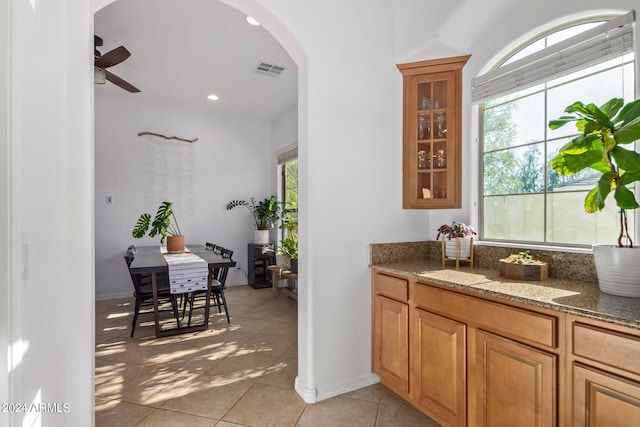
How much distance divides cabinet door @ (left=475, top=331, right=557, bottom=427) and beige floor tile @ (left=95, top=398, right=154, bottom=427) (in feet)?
6.55

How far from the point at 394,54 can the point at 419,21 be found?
28 cm

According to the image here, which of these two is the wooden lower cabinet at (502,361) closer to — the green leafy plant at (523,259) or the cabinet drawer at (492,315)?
the cabinet drawer at (492,315)

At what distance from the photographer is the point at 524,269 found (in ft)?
5.94

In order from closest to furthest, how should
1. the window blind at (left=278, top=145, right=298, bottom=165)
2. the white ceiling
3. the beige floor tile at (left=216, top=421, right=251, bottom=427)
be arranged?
the beige floor tile at (left=216, top=421, right=251, bottom=427) → the white ceiling → the window blind at (left=278, top=145, right=298, bottom=165)

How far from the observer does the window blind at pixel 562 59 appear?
5.48 feet

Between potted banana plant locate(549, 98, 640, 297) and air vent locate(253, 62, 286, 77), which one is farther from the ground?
air vent locate(253, 62, 286, 77)

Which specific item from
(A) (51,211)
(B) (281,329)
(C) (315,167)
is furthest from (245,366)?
(A) (51,211)

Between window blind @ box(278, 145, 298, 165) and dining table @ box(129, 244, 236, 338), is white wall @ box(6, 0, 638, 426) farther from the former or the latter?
window blind @ box(278, 145, 298, 165)

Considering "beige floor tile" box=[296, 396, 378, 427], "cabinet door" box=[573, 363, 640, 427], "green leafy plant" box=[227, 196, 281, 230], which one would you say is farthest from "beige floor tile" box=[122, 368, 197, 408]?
"green leafy plant" box=[227, 196, 281, 230]

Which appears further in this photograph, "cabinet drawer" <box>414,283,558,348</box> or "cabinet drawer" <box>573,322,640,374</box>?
"cabinet drawer" <box>414,283,558,348</box>

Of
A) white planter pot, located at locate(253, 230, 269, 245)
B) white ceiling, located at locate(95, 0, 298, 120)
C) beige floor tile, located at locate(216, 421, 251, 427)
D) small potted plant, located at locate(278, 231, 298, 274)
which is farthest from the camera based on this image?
white planter pot, located at locate(253, 230, 269, 245)

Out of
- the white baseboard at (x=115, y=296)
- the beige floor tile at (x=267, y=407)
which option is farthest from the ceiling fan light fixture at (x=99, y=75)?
the white baseboard at (x=115, y=296)

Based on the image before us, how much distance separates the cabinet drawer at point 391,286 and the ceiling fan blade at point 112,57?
2832 mm

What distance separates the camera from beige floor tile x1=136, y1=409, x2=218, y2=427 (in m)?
1.98
